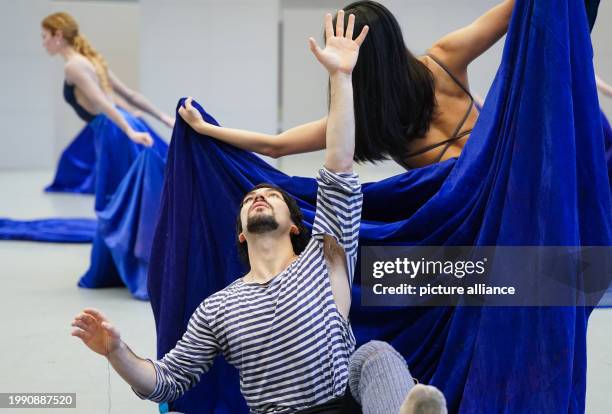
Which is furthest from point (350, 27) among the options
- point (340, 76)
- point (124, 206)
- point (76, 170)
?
point (76, 170)

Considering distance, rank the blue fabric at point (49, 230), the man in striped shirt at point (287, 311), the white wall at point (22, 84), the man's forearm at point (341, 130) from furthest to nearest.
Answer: the white wall at point (22, 84) < the blue fabric at point (49, 230) < the man's forearm at point (341, 130) < the man in striped shirt at point (287, 311)

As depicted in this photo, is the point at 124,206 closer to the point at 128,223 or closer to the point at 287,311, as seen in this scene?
the point at 128,223

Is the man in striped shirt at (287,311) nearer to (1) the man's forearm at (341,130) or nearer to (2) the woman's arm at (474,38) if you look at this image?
(1) the man's forearm at (341,130)

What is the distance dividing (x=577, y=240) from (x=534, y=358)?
280mm

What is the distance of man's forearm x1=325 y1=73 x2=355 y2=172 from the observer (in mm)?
2334

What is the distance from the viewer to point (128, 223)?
4602mm

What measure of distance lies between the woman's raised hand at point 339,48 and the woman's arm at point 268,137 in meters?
0.34

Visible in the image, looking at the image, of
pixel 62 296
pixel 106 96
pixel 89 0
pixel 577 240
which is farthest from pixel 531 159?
pixel 89 0

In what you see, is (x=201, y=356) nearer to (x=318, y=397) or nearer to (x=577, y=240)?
(x=318, y=397)

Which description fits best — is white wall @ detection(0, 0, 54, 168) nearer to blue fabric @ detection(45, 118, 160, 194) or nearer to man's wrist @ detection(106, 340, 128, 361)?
blue fabric @ detection(45, 118, 160, 194)

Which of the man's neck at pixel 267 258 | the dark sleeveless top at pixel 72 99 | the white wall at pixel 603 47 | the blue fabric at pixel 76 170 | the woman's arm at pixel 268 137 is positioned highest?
the white wall at pixel 603 47

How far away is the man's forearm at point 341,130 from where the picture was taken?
2.33m

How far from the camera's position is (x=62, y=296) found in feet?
14.8

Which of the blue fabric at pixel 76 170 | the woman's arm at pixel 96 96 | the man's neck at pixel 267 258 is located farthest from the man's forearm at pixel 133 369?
the blue fabric at pixel 76 170
